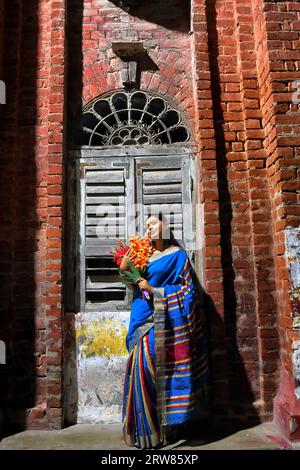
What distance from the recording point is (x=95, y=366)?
4086 millimetres

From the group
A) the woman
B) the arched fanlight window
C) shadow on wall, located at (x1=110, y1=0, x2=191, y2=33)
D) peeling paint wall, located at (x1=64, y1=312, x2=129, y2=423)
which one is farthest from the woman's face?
shadow on wall, located at (x1=110, y1=0, x2=191, y2=33)

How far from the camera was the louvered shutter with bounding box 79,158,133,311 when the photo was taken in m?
4.25

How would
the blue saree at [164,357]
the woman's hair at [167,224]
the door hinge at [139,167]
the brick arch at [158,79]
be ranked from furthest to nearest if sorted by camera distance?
the brick arch at [158,79] → the door hinge at [139,167] → the woman's hair at [167,224] → the blue saree at [164,357]

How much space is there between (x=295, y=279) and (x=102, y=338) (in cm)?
198

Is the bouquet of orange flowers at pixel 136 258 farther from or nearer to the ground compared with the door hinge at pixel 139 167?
nearer to the ground

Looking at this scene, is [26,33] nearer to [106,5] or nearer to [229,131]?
[106,5]

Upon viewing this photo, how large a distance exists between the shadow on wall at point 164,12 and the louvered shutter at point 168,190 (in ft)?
5.36

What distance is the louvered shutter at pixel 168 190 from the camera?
4.31 meters

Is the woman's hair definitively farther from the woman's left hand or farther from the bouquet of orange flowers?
the woman's left hand

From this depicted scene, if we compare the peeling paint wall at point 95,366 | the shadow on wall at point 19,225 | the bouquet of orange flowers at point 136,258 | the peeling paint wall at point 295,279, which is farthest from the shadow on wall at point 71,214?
the peeling paint wall at point 295,279

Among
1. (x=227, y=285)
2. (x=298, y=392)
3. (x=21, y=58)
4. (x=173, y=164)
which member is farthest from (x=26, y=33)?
(x=298, y=392)

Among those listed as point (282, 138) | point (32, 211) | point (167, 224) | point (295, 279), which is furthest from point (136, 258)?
point (282, 138)

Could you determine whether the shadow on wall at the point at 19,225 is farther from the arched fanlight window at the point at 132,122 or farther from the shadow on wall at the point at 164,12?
the shadow on wall at the point at 164,12

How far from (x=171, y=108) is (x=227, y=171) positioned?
39.0 inches
